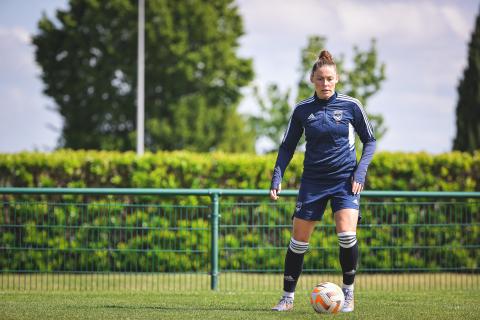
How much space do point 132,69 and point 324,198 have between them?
27825 mm

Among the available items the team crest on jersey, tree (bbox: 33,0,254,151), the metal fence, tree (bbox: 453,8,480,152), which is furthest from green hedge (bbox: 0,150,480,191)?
tree (bbox: 33,0,254,151)

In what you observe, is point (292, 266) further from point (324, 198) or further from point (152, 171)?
point (152, 171)

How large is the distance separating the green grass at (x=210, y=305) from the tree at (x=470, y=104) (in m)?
14.2

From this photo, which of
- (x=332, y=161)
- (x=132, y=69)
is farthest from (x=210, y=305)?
(x=132, y=69)

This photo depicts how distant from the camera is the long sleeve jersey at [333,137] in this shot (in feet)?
21.4

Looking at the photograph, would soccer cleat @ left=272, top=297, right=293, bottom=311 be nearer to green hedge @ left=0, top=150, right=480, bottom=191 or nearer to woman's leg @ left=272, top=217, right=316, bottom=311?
woman's leg @ left=272, top=217, right=316, bottom=311

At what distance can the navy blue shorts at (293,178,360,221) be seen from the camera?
6531 millimetres

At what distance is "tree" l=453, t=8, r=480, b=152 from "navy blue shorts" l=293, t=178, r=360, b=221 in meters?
17.1

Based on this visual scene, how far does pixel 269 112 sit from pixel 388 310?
74.3 ft

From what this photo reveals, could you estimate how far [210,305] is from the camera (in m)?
7.55

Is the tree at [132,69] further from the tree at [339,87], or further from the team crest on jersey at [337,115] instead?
the team crest on jersey at [337,115]

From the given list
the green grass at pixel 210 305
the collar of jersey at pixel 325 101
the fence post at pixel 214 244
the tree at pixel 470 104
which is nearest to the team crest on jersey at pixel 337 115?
the collar of jersey at pixel 325 101

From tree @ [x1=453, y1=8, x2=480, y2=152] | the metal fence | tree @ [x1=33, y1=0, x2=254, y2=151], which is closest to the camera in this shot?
the metal fence

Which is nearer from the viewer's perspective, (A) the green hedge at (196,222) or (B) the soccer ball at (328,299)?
(B) the soccer ball at (328,299)
